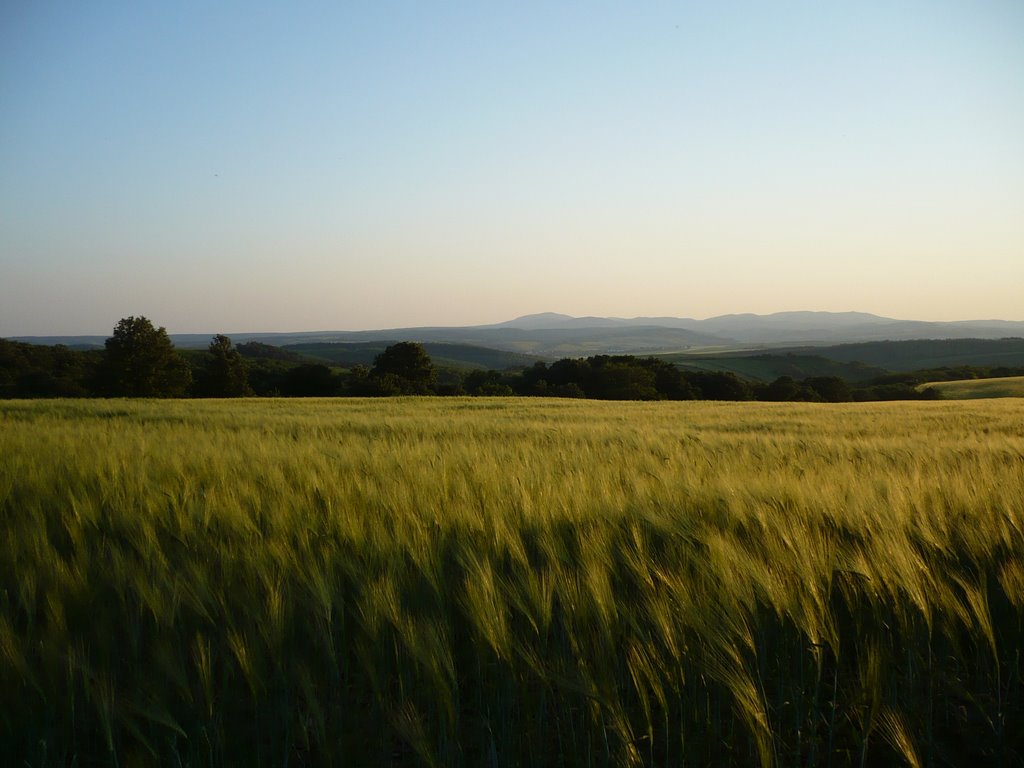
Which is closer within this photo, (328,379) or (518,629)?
(518,629)

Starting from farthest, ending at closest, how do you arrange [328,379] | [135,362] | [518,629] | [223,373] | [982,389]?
[328,379]
[223,373]
[135,362]
[982,389]
[518,629]

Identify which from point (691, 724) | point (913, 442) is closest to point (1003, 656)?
point (691, 724)

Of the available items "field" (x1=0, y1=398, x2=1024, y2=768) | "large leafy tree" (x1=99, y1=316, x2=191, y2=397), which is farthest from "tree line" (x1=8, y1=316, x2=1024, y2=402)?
"field" (x1=0, y1=398, x2=1024, y2=768)

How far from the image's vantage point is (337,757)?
137cm

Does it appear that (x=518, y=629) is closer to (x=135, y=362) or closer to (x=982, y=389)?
(x=982, y=389)

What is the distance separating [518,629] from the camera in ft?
5.97

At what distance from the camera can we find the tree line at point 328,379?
38406 millimetres

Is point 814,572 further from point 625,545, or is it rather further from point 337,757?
point 337,757

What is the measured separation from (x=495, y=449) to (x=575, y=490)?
2.16m

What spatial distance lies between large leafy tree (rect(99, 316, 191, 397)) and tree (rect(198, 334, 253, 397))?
9.51 feet

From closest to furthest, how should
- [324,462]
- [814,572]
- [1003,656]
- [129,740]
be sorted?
[129,740] < [1003,656] < [814,572] < [324,462]

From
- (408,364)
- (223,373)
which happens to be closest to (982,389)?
(408,364)

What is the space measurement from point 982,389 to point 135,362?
49.8 metres

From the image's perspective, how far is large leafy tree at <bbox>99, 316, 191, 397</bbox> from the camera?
38.0 meters
